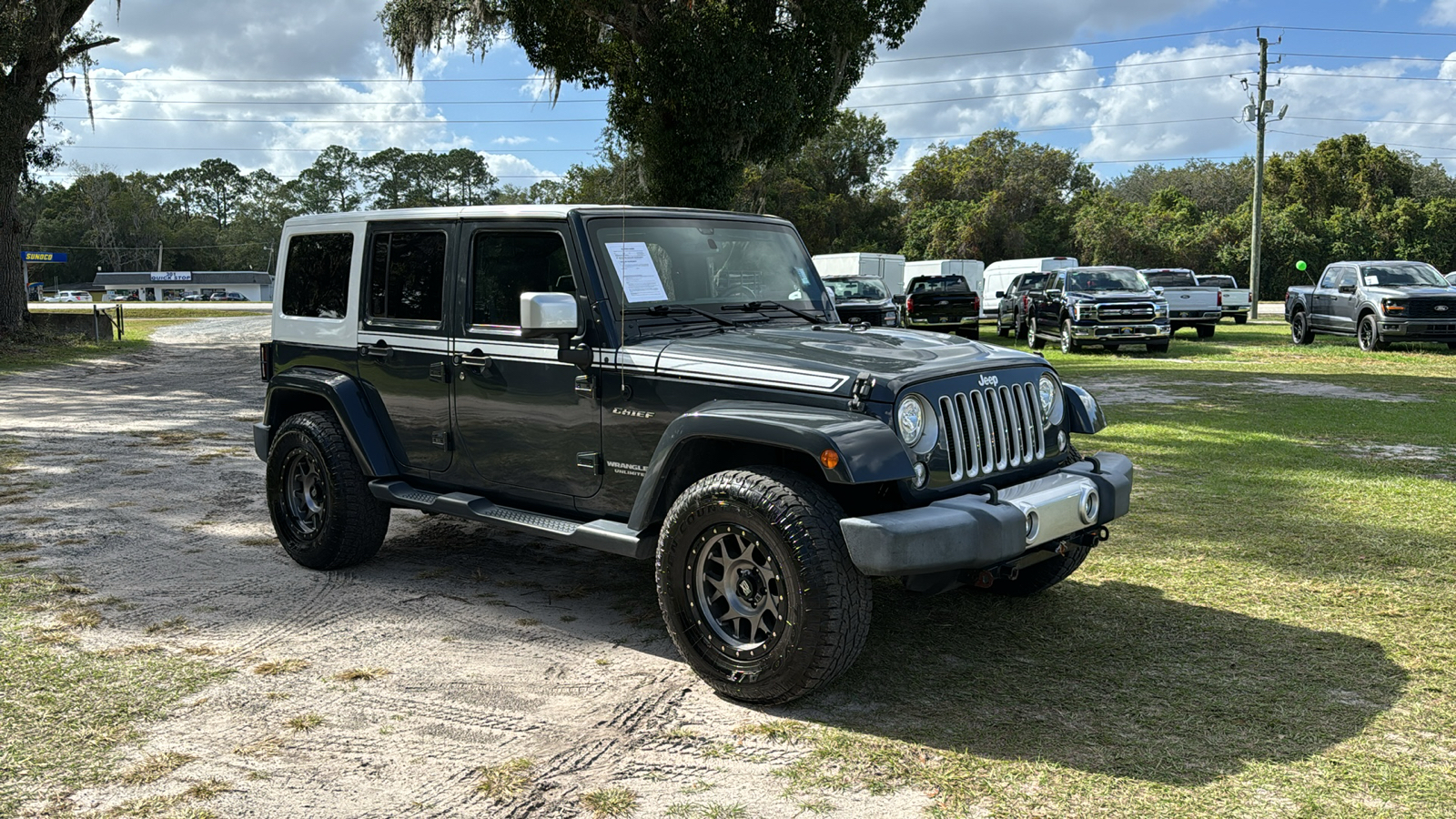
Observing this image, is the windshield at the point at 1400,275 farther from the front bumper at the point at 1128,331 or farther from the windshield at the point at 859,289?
the windshield at the point at 859,289

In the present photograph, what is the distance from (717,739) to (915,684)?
0.91m

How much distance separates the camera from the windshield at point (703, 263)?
193 inches

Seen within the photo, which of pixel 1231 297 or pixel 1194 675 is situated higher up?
pixel 1231 297

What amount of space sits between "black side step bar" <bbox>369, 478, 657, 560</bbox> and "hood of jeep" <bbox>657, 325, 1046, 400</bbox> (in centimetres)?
72

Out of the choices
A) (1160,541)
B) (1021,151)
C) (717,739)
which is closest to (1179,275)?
(1160,541)

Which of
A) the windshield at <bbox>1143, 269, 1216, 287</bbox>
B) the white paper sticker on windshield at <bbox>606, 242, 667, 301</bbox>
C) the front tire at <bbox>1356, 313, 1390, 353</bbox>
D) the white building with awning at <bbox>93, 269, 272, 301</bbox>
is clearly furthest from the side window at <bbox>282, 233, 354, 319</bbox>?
the white building with awning at <bbox>93, 269, 272, 301</bbox>

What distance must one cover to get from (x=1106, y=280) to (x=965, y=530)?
64.7ft

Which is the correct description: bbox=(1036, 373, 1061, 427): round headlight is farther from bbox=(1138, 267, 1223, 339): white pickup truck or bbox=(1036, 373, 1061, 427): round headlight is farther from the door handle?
bbox=(1138, 267, 1223, 339): white pickup truck

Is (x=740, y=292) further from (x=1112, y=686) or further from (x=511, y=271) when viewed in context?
(x=1112, y=686)

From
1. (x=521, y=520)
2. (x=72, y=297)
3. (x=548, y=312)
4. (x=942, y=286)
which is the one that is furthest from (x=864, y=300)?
(x=72, y=297)

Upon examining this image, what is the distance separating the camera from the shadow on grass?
12.2 ft

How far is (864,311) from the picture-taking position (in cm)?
2109

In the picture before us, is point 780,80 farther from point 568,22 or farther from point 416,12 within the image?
point 416,12

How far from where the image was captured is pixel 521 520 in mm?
4984
